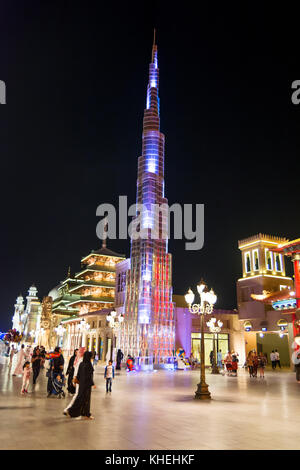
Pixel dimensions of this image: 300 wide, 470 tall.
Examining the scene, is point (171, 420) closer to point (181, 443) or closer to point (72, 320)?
point (181, 443)

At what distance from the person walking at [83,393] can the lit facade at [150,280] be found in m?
26.7

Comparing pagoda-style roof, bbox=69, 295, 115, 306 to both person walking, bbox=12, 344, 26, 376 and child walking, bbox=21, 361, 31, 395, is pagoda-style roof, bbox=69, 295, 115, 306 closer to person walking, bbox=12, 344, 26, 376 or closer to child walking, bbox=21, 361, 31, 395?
person walking, bbox=12, 344, 26, 376

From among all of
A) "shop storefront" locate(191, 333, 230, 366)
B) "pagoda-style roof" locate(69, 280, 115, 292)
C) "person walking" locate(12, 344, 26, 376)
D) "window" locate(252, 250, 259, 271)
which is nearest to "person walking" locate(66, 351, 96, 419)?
"person walking" locate(12, 344, 26, 376)

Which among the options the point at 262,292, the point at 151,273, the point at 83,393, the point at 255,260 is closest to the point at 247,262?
the point at 255,260

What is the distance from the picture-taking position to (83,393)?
8.20 meters

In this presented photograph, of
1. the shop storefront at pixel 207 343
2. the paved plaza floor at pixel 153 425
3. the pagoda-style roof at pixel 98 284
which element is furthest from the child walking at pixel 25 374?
the pagoda-style roof at pixel 98 284

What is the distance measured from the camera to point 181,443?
19.3ft

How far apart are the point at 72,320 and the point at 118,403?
52294 mm

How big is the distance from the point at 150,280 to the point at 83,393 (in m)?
29.5

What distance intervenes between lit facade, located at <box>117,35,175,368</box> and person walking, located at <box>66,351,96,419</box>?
26683 millimetres

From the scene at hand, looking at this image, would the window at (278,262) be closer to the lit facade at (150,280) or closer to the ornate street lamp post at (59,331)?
the lit facade at (150,280)
